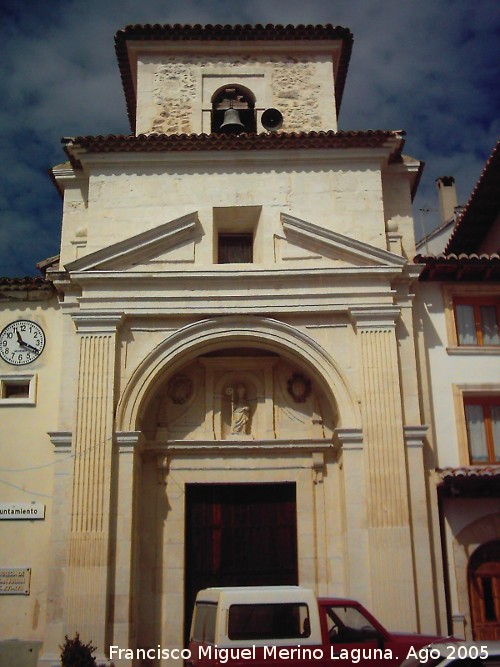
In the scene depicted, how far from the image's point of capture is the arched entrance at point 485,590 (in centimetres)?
1519

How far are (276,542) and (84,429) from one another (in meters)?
4.53

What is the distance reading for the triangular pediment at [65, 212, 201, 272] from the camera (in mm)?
16562

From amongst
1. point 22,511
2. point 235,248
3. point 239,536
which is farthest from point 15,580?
point 235,248

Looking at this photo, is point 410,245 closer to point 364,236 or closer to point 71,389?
point 364,236

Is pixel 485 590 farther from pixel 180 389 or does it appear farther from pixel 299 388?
pixel 180 389

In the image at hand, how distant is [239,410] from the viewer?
17109 mm

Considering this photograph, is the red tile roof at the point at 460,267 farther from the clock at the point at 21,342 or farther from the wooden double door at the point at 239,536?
the clock at the point at 21,342

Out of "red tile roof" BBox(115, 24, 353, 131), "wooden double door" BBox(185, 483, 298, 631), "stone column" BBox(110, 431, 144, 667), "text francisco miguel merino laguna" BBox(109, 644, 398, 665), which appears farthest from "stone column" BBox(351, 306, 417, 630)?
"red tile roof" BBox(115, 24, 353, 131)

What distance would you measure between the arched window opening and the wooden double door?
8670mm

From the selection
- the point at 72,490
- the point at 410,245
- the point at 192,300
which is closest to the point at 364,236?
the point at 410,245

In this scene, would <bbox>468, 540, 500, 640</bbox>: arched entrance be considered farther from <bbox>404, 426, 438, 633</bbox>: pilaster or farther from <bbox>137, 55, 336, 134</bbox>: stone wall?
<bbox>137, 55, 336, 134</bbox>: stone wall

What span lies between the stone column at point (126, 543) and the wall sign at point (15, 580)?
1771mm

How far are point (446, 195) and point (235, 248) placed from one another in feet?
53.1

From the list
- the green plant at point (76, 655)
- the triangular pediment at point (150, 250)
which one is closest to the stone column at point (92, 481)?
the green plant at point (76, 655)
